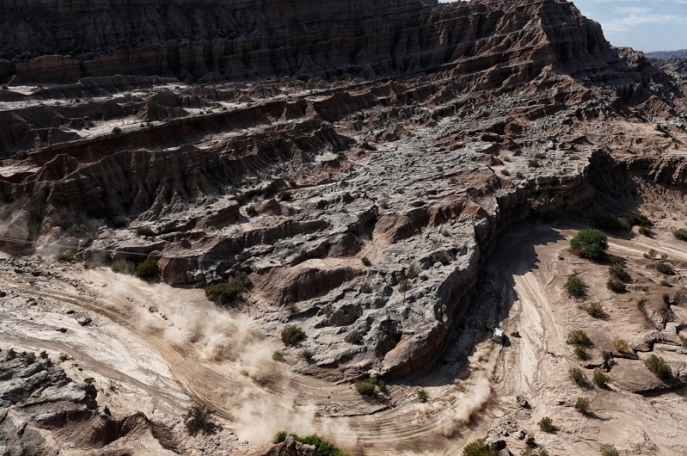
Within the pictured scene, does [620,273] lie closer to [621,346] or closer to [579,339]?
[621,346]

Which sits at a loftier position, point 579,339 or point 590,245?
point 590,245

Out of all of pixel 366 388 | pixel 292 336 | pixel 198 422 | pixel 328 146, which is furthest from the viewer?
pixel 328 146

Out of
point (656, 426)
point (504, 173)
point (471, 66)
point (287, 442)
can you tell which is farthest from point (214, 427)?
point (471, 66)

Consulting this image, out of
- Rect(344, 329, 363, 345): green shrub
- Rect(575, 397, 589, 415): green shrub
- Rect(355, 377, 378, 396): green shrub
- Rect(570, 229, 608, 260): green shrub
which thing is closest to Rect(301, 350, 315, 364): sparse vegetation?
Rect(344, 329, 363, 345): green shrub

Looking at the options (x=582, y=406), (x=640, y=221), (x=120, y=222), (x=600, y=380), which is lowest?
(x=582, y=406)

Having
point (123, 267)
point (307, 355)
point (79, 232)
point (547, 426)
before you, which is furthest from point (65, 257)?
point (547, 426)

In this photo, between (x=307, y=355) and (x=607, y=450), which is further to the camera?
(x=307, y=355)

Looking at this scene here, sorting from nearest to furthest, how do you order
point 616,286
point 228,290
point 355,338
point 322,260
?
point 355,338, point 228,290, point 322,260, point 616,286
